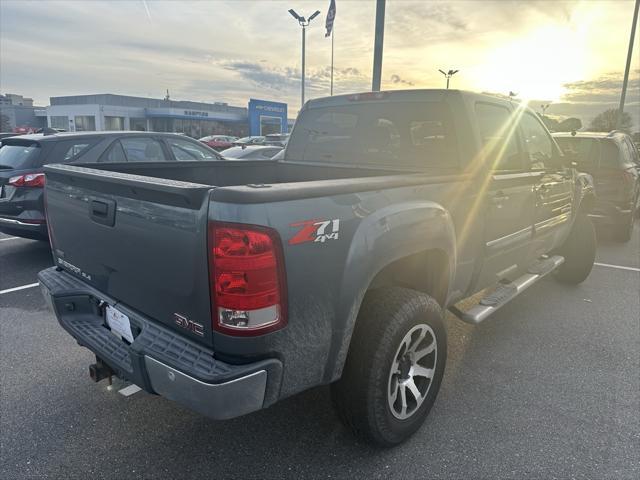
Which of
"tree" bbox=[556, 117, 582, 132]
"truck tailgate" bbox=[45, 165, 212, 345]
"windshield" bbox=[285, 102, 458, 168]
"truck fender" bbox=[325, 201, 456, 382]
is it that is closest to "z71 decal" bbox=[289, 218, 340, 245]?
"truck fender" bbox=[325, 201, 456, 382]

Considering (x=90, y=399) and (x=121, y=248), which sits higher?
(x=121, y=248)

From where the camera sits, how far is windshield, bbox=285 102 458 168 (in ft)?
10.7

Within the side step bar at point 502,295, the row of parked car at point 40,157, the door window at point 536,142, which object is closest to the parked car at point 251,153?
the row of parked car at point 40,157

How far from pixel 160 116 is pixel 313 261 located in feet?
195

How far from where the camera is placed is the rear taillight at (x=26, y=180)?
19.0 ft

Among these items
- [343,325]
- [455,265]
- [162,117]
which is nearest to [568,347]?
[455,265]

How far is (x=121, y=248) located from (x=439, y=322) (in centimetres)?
179

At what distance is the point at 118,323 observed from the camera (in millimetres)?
2334

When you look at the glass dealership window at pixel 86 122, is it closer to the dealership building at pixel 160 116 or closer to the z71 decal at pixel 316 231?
the dealership building at pixel 160 116

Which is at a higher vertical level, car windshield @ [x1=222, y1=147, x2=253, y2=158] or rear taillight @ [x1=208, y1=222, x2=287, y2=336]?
car windshield @ [x1=222, y1=147, x2=253, y2=158]

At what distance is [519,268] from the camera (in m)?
3.94

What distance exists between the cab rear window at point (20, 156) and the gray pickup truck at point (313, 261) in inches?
136

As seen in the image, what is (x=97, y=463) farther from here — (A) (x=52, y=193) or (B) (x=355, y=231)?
(B) (x=355, y=231)

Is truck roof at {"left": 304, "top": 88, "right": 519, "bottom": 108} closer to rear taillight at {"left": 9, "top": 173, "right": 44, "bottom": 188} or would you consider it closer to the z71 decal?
the z71 decal
